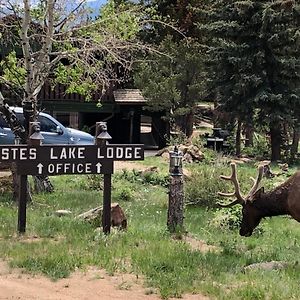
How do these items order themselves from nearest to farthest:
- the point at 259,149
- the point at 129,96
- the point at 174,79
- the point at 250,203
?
1. the point at 250,203
2. the point at 174,79
3. the point at 259,149
4. the point at 129,96

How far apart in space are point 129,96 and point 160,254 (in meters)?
27.0

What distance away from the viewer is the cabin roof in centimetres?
3472

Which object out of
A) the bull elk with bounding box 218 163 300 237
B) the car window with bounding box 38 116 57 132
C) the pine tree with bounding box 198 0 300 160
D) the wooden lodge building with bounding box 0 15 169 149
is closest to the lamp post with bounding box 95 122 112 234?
the bull elk with bounding box 218 163 300 237

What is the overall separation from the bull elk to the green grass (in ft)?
1.56

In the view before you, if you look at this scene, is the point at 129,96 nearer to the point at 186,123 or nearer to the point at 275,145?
the point at 186,123

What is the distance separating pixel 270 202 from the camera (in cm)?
1075

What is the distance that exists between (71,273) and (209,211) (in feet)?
29.5

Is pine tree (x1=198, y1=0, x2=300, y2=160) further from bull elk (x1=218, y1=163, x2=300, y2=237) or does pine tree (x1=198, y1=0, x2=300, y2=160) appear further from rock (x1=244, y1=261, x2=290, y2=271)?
rock (x1=244, y1=261, x2=290, y2=271)

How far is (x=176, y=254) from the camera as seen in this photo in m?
8.76


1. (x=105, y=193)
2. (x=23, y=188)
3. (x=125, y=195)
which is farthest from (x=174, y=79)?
(x=23, y=188)

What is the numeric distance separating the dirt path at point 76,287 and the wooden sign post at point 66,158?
2448 mm

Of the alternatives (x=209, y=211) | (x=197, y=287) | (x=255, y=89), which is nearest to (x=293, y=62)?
(x=255, y=89)

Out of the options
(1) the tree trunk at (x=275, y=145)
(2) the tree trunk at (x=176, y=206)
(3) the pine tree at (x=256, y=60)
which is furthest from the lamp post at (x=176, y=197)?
(1) the tree trunk at (x=275, y=145)

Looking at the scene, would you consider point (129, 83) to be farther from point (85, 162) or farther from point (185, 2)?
point (85, 162)
